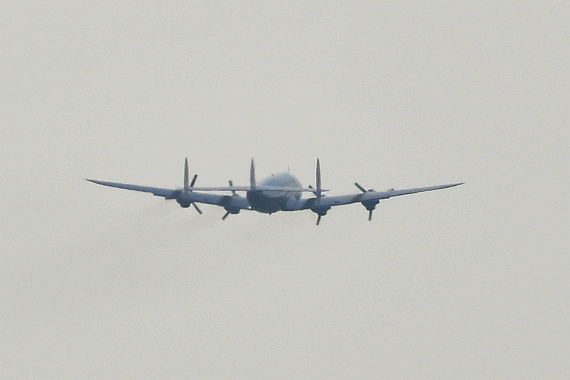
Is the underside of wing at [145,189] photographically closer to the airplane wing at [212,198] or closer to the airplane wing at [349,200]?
the airplane wing at [212,198]

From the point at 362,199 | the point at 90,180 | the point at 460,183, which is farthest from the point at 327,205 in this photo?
the point at 90,180

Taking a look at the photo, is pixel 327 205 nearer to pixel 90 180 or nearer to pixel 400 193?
pixel 400 193

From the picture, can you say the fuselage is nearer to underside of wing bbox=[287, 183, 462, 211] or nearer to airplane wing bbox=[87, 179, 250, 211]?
underside of wing bbox=[287, 183, 462, 211]

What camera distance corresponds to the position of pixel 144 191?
156m

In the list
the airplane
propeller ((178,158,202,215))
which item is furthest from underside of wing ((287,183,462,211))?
propeller ((178,158,202,215))

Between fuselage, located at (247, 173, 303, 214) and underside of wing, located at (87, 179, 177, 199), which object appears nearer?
fuselage, located at (247, 173, 303, 214)

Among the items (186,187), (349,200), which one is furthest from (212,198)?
(349,200)

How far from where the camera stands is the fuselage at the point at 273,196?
483 ft

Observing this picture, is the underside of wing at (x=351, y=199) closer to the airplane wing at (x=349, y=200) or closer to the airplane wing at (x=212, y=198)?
the airplane wing at (x=349, y=200)

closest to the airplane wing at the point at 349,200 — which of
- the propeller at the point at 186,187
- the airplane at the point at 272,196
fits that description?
the airplane at the point at 272,196

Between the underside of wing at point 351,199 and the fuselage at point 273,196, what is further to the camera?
the underside of wing at point 351,199

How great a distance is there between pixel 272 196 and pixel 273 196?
0.87 ft

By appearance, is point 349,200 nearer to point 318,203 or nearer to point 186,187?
point 318,203

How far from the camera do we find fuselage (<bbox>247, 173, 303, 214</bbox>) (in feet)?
483
